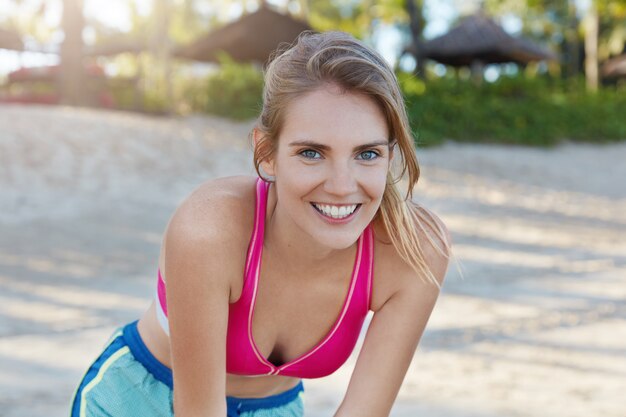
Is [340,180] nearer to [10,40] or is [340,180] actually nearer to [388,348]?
[388,348]

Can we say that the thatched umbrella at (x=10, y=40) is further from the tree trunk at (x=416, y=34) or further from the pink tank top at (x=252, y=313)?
the pink tank top at (x=252, y=313)

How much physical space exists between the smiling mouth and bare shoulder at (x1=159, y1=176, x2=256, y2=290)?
199 mm

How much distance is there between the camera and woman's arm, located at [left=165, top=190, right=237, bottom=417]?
1695 millimetres

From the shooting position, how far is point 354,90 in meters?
1.65

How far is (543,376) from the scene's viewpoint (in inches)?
154

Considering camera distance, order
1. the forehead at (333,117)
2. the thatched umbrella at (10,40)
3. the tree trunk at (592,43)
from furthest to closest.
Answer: the tree trunk at (592,43), the thatched umbrella at (10,40), the forehead at (333,117)

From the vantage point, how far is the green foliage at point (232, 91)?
47.0 feet

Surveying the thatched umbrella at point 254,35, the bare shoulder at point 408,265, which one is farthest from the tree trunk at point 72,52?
the bare shoulder at point 408,265

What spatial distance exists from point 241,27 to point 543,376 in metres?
13.7

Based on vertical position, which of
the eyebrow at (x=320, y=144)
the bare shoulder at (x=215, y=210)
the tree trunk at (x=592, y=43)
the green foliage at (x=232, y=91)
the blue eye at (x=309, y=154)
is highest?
the tree trunk at (x=592, y=43)

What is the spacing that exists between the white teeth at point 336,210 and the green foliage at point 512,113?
482 inches

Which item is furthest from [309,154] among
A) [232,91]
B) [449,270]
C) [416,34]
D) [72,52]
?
[416,34]

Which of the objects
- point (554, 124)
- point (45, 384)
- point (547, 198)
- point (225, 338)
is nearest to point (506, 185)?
point (547, 198)

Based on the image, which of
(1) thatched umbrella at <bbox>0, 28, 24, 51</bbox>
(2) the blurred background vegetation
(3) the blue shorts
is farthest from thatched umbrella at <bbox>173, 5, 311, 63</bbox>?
(3) the blue shorts
